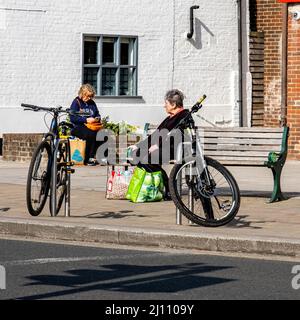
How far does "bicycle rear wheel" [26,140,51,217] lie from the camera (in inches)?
501

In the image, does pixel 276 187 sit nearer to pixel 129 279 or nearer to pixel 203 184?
pixel 203 184

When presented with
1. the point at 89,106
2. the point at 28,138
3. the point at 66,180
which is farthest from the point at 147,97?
the point at 66,180

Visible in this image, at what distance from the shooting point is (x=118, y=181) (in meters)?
14.7

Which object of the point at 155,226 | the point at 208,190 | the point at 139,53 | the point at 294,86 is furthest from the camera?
the point at 139,53

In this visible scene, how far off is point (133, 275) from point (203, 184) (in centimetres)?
260

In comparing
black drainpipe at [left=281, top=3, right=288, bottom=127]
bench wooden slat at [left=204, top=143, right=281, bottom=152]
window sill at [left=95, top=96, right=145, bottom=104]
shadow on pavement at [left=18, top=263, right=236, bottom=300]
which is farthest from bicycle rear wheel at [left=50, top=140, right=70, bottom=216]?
window sill at [left=95, top=96, right=145, bottom=104]

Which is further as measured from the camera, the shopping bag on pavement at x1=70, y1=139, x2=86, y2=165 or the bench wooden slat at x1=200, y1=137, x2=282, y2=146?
the shopping bag on pavement at x1=70, y1=139, x2=86, y2=165

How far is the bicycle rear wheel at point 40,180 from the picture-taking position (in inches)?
501

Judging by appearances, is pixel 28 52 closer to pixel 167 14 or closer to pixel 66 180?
pixel 167 14

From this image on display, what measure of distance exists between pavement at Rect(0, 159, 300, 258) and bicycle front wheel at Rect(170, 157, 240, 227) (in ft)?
0.44

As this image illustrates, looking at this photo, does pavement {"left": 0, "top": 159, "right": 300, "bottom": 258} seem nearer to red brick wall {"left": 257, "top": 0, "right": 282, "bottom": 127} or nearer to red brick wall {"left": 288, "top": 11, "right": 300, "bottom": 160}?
red brick wall {"left": 288, "top": 11, "right": 300, "bottom": 160}

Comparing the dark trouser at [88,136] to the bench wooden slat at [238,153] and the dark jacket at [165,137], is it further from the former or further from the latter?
the dark jacket at [165,137]

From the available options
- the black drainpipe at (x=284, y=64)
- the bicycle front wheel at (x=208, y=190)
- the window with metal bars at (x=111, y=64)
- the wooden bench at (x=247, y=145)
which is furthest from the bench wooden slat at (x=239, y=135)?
the window with metal bars at (x=111, y=64)

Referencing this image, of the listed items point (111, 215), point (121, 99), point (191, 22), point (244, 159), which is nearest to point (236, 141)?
point (244, 159)
